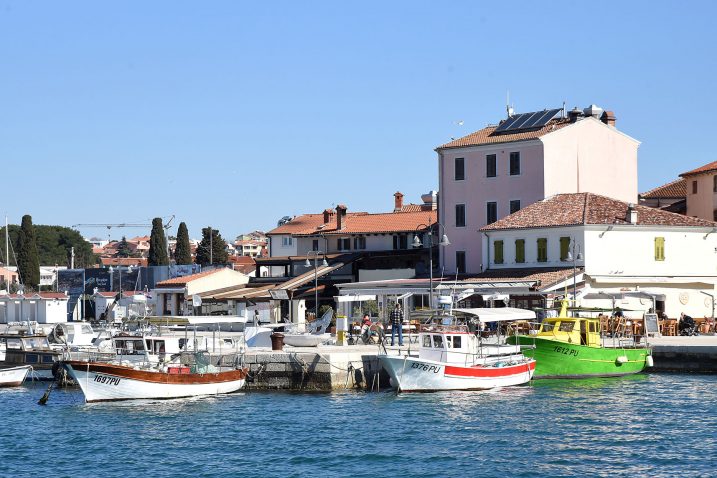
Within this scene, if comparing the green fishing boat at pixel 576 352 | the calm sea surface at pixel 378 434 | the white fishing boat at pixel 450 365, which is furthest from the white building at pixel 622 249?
the white fishing boat at pixel 450 365

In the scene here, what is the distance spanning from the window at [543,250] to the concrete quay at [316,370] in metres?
20.9

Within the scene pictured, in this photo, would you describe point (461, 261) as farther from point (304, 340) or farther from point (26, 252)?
point (26, 252)

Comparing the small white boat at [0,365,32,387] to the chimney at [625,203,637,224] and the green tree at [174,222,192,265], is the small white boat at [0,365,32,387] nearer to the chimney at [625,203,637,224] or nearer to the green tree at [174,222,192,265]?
the chimney at [625,203,637,224]

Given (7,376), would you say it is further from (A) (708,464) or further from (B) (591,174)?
(B) (591,174)

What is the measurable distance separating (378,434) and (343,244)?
5137 cm

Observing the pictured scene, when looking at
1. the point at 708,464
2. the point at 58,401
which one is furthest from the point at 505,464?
the point at 58,401

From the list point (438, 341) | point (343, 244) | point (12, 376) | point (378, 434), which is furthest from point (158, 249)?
point (378, 434)

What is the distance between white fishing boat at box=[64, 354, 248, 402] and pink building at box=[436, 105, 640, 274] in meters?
28.6

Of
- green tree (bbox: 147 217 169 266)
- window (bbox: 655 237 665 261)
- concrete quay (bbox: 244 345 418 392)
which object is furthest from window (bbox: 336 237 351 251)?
green tree (bbox: 147 217 169 266)

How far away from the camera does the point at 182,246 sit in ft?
461

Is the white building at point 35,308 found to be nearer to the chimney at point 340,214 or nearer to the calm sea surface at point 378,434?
the chimney at point 340,214

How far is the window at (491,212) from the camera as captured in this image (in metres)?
71.7

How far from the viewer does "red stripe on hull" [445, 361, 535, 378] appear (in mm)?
42250

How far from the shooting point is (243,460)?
3150 centimetres
